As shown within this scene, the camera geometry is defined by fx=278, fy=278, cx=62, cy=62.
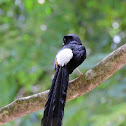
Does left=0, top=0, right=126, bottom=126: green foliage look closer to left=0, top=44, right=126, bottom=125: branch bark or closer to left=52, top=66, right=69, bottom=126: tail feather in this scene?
left=0, top=44, right=126, bottom=125: branch bark

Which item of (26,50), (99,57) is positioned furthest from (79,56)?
(26,50)

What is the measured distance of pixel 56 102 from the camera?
2371 millimetres

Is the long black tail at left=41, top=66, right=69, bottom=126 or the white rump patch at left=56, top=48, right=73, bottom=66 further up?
the white rump patch at left=56, top=48, right=73, bottom=66

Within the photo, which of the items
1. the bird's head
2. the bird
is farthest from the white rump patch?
the bird's head

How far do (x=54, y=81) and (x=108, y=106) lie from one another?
175cm

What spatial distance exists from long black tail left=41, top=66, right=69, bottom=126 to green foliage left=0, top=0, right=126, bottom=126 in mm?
1125

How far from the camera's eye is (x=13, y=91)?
15.5ft

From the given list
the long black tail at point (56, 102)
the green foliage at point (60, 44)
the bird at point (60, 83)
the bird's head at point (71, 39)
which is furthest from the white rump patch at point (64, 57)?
the green foliage at point (60, 44)

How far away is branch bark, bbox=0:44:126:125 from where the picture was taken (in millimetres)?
2680

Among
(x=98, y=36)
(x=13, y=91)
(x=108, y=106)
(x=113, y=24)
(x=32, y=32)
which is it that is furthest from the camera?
(x=113, y=24)

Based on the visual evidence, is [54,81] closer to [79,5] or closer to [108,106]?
[108,106]

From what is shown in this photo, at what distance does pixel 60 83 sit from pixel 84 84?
297mm

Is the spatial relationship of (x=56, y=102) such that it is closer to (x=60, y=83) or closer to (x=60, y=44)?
(x=60, y=83)

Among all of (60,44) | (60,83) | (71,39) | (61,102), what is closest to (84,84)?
(60,83)
